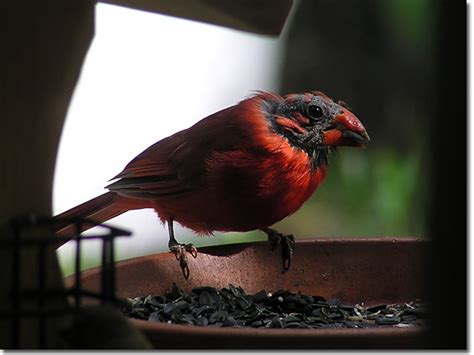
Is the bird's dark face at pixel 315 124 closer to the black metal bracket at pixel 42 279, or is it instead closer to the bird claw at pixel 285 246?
the bird claw at pixel 285 246

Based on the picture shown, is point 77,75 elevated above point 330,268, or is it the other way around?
point 77,75

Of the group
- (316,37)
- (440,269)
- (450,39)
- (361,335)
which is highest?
(316,37)

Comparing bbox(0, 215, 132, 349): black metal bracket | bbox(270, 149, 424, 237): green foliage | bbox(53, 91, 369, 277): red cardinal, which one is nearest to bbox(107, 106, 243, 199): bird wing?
bbox(53, 91, 369, 277): red cardinal

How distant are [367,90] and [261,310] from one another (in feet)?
8.59

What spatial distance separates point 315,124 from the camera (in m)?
2.17

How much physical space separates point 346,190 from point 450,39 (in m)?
3.14

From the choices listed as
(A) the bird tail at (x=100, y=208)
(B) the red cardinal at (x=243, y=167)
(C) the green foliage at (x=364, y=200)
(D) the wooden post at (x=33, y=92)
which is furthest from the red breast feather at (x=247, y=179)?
(C) the green foliage at (x=364, y=200)

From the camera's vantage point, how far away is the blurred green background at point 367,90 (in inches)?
159

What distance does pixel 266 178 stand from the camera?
6.89ft

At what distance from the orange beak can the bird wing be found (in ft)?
0.63

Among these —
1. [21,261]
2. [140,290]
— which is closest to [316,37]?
[140,290]

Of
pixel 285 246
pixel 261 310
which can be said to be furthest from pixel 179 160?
pixel 261 310

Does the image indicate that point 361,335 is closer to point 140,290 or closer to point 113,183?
point 140,290

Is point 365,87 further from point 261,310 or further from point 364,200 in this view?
point 261,310
